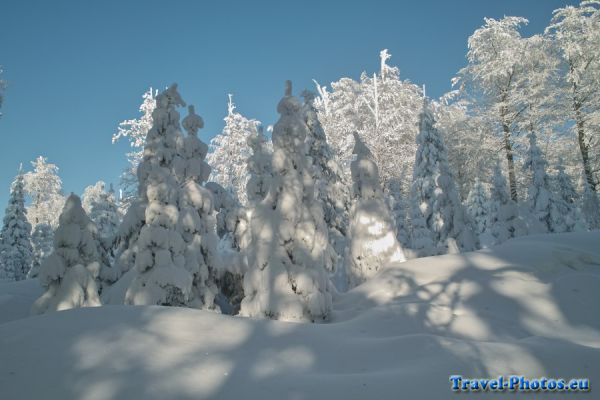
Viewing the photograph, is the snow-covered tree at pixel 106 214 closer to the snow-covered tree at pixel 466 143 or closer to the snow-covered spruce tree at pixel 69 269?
the snow-covered spruce tree at pixel 69 269

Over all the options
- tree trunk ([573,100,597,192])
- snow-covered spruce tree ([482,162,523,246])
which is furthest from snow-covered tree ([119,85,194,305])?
tree trunk ([573,100,597,192])

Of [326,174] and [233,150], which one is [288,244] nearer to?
[326,174]

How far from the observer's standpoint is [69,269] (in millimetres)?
12430

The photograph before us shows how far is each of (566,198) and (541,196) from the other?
→ 2.71m

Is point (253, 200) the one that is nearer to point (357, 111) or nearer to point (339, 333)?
point (339, 333)

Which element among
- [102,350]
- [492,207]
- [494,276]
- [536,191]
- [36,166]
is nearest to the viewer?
[102,350]

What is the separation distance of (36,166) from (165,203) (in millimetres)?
46499

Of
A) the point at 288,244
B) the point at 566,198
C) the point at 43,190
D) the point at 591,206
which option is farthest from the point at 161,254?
the point at 43,190

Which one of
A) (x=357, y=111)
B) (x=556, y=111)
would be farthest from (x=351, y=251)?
(x=357, y=111)

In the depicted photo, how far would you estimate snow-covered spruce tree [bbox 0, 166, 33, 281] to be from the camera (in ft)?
105

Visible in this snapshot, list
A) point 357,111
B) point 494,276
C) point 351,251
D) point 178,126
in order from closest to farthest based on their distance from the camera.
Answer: point 494,276, point 351,251, point 178,126, point 357,111

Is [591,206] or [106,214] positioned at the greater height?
[106,214]

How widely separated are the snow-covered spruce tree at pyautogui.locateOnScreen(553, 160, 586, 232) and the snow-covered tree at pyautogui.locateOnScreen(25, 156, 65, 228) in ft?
173

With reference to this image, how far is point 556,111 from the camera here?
22.9 metres
